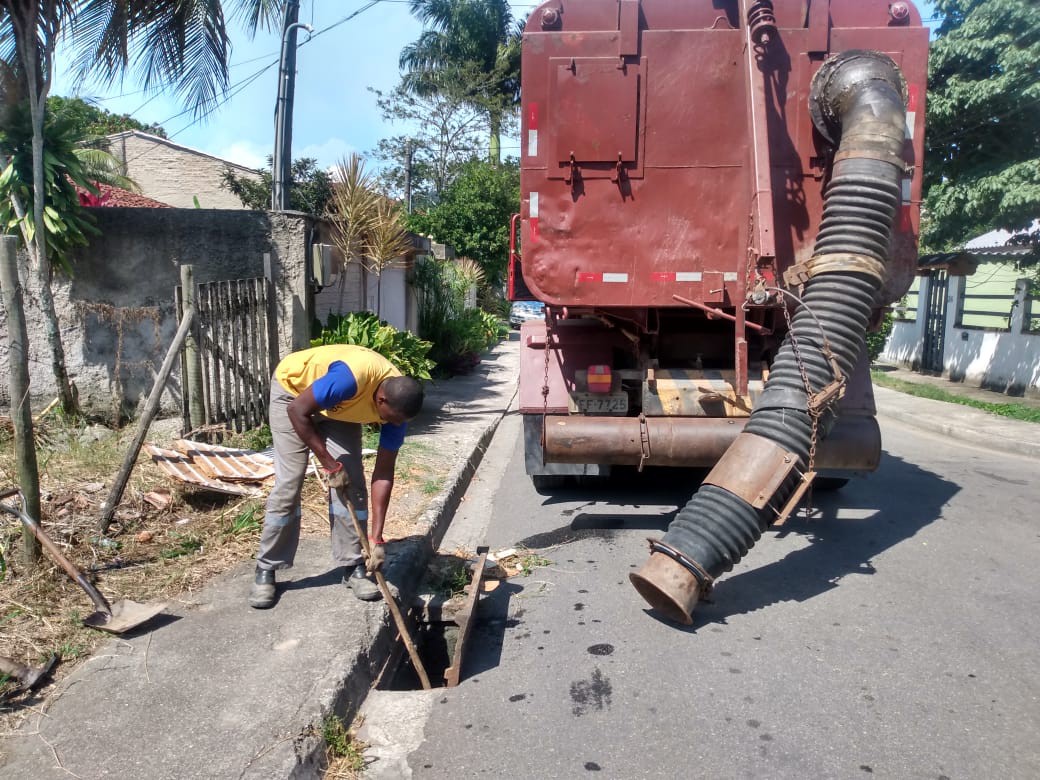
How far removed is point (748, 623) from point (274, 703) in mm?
2404

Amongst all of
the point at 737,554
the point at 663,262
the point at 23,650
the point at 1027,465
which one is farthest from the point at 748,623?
the point at 1027,465

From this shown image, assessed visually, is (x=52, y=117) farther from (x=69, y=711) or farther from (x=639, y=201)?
(x=69, y=711)

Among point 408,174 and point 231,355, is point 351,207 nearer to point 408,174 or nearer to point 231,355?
point 231,355

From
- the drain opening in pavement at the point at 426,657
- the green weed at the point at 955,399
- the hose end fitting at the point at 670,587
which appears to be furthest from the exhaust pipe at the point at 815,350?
the green weed at the point at 955,399

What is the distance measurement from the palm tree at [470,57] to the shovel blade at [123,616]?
31.8 meters

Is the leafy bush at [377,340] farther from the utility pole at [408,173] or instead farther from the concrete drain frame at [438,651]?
→ the utility pole at [408,173]

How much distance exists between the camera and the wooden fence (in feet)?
20.8

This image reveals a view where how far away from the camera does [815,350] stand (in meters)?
4.66

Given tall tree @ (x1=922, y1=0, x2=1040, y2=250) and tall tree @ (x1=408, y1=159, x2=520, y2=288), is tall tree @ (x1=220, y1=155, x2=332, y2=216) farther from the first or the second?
tall tree @ (x1=922, y1=0, x2=1040, y2=250)

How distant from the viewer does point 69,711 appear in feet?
10.2

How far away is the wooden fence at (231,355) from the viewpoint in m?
6.35

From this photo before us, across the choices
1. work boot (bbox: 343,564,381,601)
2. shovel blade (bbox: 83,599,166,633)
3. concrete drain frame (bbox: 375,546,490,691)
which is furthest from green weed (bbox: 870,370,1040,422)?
shovel blade (bbox: 83,599,166,633)

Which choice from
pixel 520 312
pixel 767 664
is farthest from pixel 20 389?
pixel 520 312

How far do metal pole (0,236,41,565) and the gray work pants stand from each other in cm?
111
